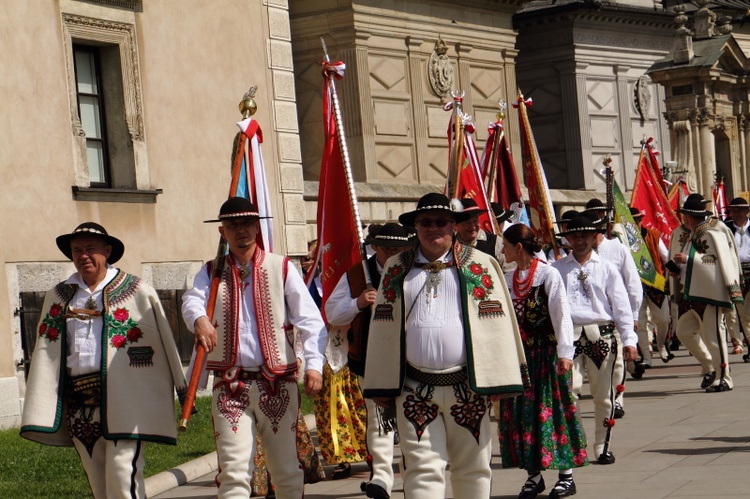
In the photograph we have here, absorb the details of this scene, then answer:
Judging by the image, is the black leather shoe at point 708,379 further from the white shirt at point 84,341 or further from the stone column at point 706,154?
the stone column at point 706,154

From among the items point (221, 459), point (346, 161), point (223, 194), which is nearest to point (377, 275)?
point (346, 161)

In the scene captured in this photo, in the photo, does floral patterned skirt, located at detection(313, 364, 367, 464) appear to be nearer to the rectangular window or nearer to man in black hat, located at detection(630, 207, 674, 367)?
the rectangular window

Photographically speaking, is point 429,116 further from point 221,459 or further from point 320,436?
point 221,459

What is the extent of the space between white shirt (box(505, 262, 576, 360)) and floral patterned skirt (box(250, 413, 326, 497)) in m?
1.88

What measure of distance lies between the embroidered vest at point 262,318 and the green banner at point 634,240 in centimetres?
998

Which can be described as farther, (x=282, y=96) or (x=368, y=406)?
(x=282, y=96)

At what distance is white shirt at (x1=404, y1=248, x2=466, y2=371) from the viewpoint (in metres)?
7.81

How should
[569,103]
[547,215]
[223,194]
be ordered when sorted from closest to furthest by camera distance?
1. [547,215]
2. [223,194]
3. [569,103]

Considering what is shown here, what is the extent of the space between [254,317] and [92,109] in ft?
28.4

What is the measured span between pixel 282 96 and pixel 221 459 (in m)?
11.3

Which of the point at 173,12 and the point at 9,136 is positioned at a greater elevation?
the point at 173,12

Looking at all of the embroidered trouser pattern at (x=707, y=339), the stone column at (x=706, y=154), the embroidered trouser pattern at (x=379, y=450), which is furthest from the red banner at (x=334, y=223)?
the stone column at (x=706, y=154)

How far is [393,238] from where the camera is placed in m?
10.2

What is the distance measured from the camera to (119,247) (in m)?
8.65
